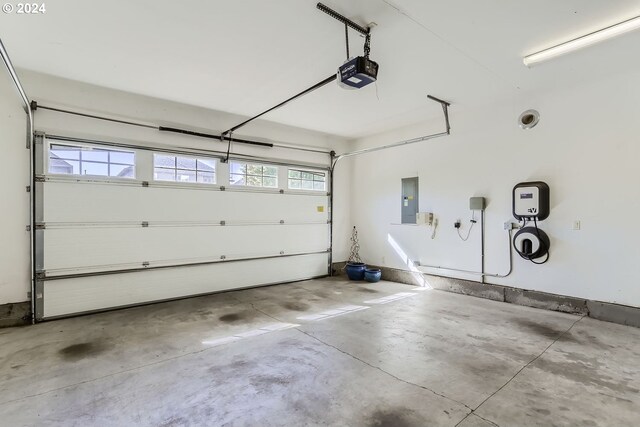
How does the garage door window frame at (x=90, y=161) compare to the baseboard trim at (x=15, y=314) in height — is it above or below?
above

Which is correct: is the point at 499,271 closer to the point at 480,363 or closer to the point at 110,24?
the point at 480,363

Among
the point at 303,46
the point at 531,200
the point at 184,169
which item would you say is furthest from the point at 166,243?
the point at 531,200

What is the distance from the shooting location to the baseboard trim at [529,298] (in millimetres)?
3752

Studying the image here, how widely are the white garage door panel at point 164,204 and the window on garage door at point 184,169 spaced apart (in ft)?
0.61

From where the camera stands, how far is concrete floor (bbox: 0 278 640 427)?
2.08 meters

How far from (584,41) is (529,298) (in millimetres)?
3319

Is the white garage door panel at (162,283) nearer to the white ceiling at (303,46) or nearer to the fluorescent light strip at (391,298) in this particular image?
the fluorescent light strip at (391,298)

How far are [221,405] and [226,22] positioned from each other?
123 inches

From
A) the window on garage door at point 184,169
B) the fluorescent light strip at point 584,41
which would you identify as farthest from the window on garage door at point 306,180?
the fluorescent light strip at point 584,41

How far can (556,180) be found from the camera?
4.27m

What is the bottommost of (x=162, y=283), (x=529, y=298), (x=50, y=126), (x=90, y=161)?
(x=529, y=298)

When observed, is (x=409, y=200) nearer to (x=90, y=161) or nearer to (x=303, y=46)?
(x=303, y=46)

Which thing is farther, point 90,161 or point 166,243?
point 166,243

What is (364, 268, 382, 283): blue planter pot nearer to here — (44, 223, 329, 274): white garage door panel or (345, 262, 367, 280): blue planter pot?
(345, 262, 367, 280): blue planter pot
